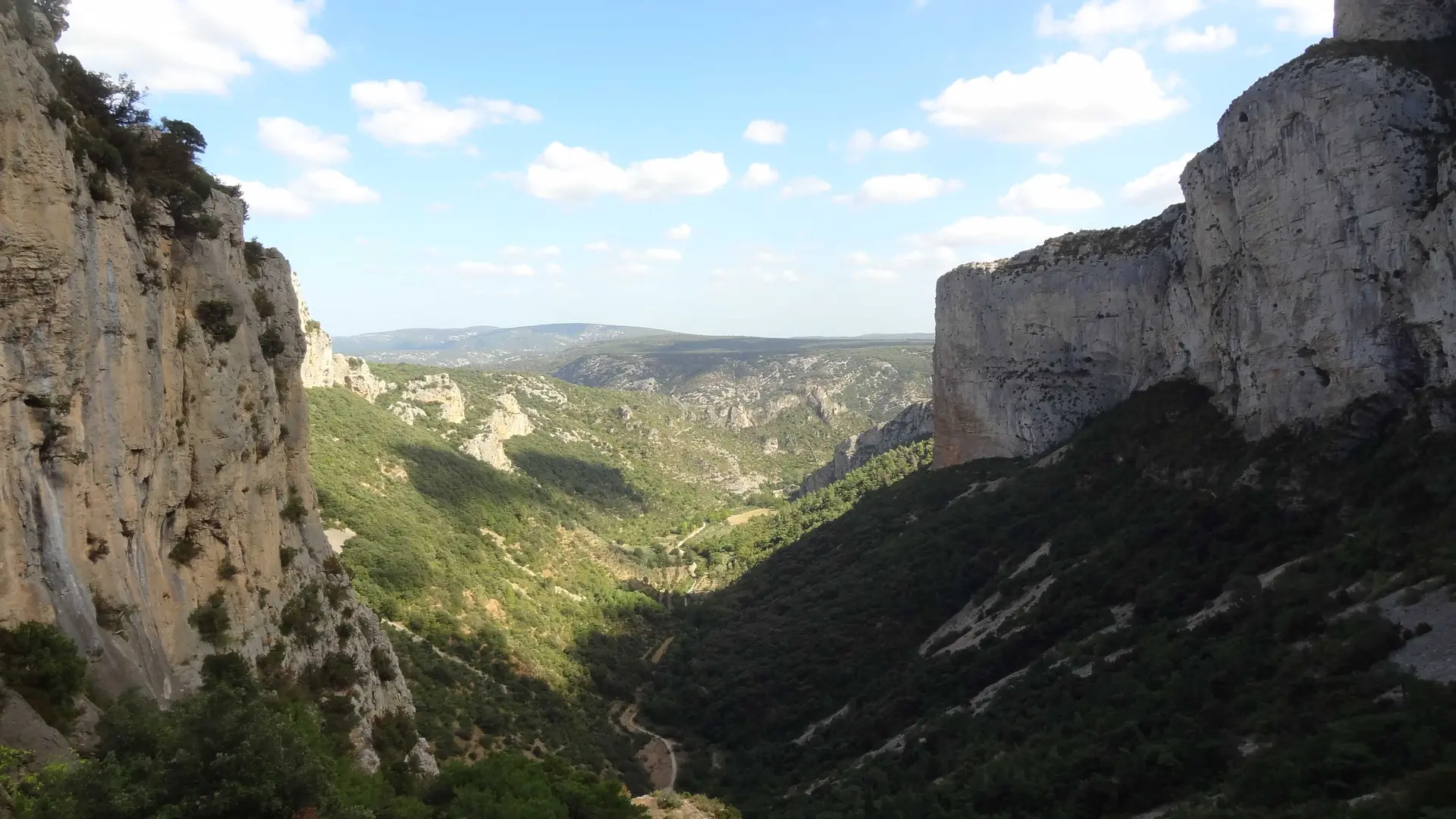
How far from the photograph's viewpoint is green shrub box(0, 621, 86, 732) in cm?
939

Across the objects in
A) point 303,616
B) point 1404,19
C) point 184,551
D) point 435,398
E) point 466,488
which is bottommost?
point 466,488

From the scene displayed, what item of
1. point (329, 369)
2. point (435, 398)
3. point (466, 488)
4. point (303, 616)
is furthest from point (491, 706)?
point (435, 398)

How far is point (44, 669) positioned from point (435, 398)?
7674 cm

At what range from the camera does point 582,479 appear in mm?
90438

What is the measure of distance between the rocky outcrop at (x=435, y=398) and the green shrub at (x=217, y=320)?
61881 mm

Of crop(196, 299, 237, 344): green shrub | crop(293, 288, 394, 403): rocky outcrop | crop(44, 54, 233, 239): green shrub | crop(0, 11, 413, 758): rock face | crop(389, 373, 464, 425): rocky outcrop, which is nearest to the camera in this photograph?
crop(0, 11, 413, 758): rock face

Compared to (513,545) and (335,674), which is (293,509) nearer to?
(335,674)

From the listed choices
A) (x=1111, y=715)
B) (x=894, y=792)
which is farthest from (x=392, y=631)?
(x=1111, y=715)

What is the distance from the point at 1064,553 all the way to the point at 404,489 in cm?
4187

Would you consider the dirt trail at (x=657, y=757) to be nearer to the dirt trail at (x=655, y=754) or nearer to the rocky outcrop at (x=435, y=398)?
the dirt trail at (x=655, y=754)

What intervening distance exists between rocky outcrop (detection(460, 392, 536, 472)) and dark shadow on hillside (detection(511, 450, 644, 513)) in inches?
132

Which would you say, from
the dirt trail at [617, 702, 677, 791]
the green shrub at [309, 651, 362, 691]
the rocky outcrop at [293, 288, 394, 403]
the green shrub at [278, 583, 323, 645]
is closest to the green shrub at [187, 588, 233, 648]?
the green shrub at [278, 583, 323, 645]

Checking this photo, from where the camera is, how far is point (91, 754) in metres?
9.56

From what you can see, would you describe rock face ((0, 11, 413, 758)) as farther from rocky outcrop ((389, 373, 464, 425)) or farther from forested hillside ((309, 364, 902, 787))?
rocky outcrop ((389, 373, 464, 425))
